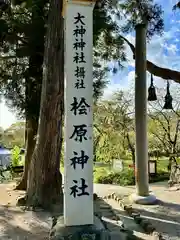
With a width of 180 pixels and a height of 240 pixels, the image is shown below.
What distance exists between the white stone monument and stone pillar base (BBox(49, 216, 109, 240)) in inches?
2.8

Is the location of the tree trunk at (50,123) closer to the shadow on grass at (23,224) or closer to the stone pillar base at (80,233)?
the shadow on grass at (23,224)

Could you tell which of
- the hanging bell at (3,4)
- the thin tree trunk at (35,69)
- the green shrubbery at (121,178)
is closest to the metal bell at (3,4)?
the hanging bell at (3,4)

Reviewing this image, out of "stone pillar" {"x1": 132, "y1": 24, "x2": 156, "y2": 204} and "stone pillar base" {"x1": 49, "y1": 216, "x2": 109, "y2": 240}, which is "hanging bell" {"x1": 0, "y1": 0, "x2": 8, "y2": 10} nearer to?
"stone pillar" {"x1": 132, "y1": 24, "x2": 156, "y2": 204}

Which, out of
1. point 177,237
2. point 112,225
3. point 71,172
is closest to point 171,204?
point 177,237

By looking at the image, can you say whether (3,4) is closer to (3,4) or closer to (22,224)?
(3,4)

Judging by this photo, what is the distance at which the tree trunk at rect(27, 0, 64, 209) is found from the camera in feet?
18.5

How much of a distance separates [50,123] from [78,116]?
A: 7.59 ft

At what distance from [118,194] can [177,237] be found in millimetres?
3035

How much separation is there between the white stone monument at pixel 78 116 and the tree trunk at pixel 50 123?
2.11 m

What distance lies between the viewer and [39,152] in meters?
5.84

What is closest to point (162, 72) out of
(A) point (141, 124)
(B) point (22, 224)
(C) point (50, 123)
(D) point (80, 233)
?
(A) point (141, 124)

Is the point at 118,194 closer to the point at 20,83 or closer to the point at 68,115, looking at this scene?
the point at 20,83

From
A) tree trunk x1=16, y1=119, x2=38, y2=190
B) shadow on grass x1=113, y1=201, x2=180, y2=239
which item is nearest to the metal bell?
tree trunk x1=16, y1=119, x2=38, y2=190

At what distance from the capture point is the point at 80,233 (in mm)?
3250
